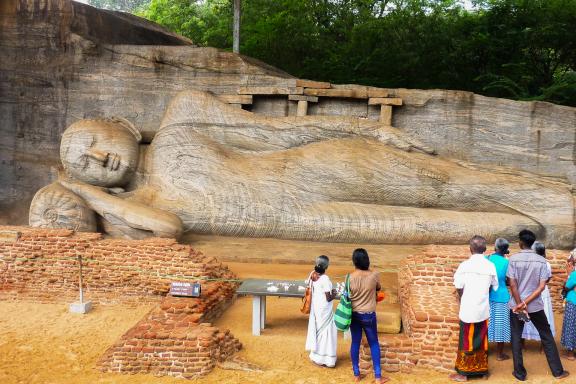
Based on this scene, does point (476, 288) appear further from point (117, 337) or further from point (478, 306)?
point (117, 337)

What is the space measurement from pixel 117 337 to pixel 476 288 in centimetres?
314

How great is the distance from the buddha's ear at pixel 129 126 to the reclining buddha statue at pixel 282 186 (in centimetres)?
10

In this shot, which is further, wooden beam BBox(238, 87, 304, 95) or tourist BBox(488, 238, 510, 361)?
wooden beam BBox(238, 87, 304, 95)

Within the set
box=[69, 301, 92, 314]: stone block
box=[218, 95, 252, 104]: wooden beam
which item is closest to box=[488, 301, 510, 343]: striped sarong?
box=[69, 301, 92, 314]: stone block

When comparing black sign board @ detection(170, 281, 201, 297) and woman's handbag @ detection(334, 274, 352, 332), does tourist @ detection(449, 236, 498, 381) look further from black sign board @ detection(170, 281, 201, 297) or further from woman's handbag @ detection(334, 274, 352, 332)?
black sign board @ detection(170, 281, 201, 297)

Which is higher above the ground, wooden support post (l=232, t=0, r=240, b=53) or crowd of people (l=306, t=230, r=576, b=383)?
wooden support post (l=232, t=0, r=240, b=53)

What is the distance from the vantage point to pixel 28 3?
346 inches

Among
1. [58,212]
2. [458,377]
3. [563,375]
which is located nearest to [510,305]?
[563,375]

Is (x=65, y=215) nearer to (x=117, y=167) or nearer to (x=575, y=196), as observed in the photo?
(x=117, y=167)

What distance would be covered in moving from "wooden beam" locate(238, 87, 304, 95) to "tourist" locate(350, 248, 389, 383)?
16.4 feet

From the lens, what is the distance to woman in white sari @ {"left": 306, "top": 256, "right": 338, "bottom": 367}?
428 cm

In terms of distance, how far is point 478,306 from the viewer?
3.94 meters

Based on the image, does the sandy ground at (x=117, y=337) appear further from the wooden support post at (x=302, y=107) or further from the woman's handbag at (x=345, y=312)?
the wooden support post at (x=302, y=107)

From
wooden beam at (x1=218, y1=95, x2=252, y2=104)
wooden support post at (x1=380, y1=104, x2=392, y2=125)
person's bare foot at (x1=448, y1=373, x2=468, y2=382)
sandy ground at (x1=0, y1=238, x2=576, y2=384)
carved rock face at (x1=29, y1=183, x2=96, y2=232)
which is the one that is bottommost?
sandy ground at (x1=0, y1=238, x2=576, y2=384)
